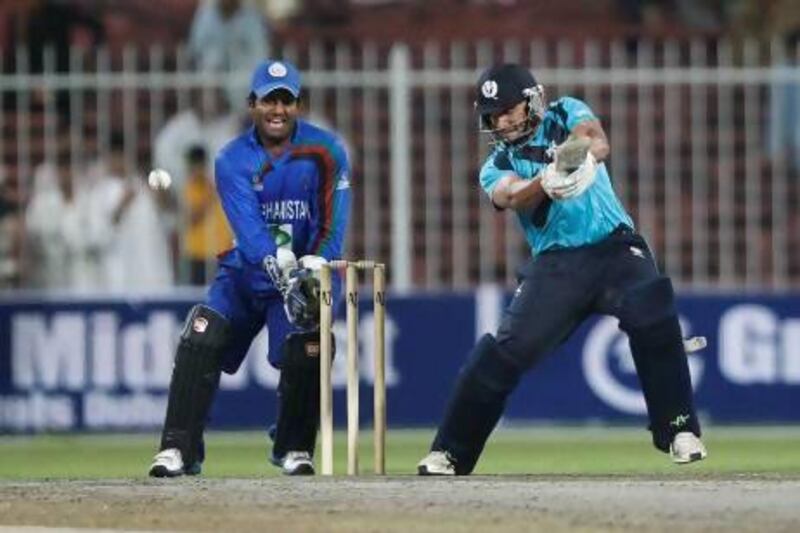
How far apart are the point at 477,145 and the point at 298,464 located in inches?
271

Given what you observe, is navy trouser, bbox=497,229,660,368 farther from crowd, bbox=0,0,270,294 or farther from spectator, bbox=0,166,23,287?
spectator, bbox=0,166,23,287

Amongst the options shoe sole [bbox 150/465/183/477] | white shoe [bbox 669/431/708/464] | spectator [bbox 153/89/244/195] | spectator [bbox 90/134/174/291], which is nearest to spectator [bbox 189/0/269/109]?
spectator [bbox 153/89/244/195]

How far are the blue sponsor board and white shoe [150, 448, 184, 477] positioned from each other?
600 cm

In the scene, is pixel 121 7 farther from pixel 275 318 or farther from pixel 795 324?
pixel 275 318

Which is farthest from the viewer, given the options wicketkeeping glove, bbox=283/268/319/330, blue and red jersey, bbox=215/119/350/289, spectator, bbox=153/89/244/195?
spectator, bbox=153/89/244/195

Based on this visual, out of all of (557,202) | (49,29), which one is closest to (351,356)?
(557,202)

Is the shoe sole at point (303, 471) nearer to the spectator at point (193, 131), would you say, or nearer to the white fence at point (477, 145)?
the white fence at point (477, 145)

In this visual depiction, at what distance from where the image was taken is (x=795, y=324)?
63.4ft

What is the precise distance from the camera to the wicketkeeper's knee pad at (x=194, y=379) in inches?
520

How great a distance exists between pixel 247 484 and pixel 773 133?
845 cm

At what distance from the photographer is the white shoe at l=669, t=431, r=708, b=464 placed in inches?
488

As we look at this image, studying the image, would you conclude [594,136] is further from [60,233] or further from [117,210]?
[60,233]

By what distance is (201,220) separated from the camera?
19688 mm

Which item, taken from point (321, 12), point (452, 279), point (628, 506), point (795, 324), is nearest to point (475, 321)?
point (452, 279)
